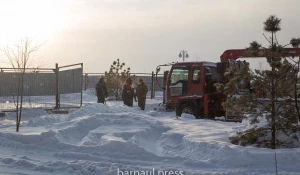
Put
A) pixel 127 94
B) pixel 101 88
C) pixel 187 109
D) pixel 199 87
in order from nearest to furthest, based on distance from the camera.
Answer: pixel 199 87 → pixel 187 109 → pixel 101 88 → pixel 127 94

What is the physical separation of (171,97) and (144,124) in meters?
4.93

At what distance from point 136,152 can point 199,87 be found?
7.40 m

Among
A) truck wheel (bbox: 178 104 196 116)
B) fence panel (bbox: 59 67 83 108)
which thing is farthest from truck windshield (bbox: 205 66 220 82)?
fence panel (bbox: 59 67 83 108)

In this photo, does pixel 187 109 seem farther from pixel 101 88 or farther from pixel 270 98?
pixel 270 98

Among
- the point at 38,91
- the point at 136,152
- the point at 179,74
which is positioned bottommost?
the point at 136,152

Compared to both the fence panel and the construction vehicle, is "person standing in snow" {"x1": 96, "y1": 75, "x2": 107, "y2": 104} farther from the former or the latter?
the construction vehicle

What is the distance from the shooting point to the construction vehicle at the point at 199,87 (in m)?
15.2

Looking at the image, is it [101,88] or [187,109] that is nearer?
[187,109]

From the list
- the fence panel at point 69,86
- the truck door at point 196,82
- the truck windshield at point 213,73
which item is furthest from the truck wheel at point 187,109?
the fence panel at point 69,86

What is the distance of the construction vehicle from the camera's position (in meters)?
15.2

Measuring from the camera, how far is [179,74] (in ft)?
53.1

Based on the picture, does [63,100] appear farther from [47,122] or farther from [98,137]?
[98,137]

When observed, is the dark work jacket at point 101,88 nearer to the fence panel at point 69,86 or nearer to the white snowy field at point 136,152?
the fence panel at point 69,86

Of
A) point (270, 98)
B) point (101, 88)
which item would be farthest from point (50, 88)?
point (270, 98)
